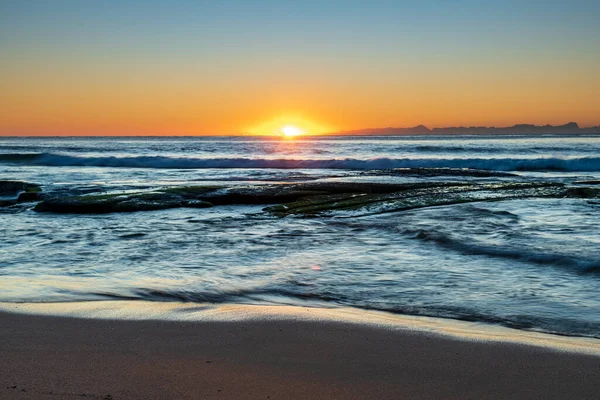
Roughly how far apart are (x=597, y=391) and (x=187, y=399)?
2.24 m

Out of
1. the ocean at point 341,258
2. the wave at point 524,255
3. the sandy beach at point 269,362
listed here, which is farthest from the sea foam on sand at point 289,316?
the wave at point 524,255

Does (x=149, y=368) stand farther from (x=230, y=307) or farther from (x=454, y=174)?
(x=454, y=174)

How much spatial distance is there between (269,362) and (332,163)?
35.6 meters

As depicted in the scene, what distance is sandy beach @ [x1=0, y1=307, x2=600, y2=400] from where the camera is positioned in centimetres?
325

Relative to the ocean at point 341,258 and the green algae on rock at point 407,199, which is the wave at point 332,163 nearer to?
the green algae on rock at point 407,199

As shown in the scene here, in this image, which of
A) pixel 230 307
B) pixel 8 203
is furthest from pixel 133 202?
pixel 230 307

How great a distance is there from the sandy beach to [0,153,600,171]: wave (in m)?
31.7

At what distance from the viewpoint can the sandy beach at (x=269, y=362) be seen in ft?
10.7

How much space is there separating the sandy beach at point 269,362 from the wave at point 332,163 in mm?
31705

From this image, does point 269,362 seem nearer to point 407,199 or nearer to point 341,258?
point 341,258

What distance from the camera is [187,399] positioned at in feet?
10.2

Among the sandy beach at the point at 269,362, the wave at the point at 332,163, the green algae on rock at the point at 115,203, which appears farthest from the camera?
the wave at the point at 332,163

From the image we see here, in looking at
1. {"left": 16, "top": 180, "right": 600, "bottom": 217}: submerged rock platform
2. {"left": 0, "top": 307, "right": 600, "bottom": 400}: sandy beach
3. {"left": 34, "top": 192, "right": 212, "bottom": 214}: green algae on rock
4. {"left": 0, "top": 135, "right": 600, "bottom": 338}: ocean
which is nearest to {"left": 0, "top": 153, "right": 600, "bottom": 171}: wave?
{"left": 16, "top": 180, "right": 600, "bottom": 217}: submerged rock platform

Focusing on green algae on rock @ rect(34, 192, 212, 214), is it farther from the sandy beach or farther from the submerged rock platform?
the sandy beach
